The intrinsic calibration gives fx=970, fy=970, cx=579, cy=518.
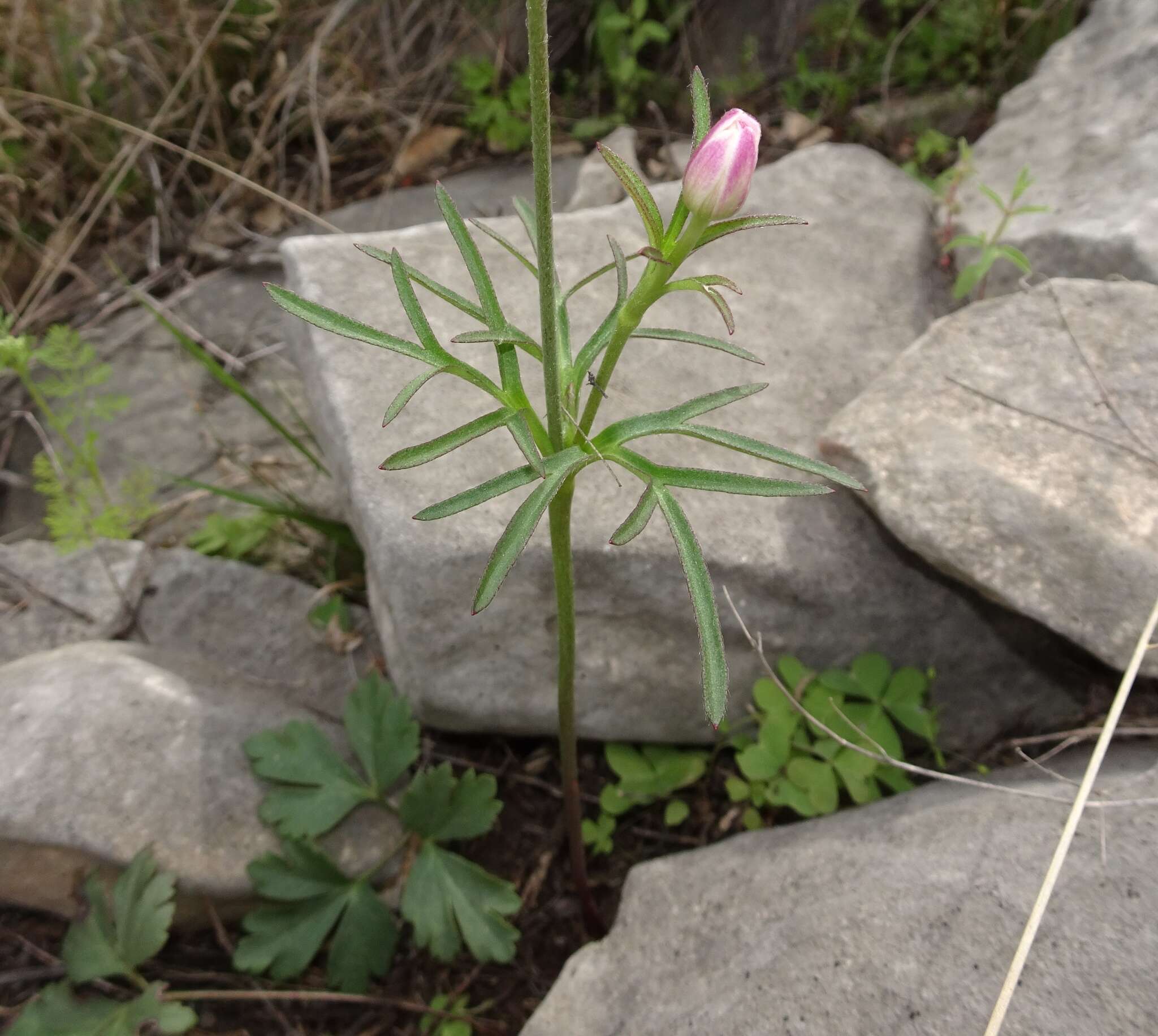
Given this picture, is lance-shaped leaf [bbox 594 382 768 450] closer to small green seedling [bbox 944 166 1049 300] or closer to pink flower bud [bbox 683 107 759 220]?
pink flower bud [bbox 683 107 759 220]

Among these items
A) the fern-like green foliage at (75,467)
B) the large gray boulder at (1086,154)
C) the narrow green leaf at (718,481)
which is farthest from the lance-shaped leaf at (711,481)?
the fern-like green foliage at (75,467)

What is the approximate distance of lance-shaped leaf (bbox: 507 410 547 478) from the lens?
125 centimetres

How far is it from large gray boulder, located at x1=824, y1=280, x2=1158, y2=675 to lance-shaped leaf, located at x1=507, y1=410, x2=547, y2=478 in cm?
87

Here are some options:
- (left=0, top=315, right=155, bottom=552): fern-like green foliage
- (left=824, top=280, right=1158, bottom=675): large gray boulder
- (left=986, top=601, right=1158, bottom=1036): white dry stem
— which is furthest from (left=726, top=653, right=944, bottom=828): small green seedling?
(left=0, top=315, right=155, bottom=552): fern-like green foliage

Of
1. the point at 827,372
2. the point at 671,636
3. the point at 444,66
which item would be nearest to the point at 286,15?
the point at 444,66

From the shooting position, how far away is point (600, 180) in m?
3.23

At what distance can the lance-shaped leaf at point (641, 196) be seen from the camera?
48.4 inches

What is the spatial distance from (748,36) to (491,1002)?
10.7 ft

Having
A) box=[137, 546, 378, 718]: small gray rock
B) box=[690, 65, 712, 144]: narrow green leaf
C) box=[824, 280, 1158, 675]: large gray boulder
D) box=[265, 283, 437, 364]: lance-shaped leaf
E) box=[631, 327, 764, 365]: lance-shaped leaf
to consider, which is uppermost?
box=[690, 65, 712, 144]: narrow green leaf

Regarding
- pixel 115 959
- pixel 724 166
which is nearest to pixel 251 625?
pixel 115 959

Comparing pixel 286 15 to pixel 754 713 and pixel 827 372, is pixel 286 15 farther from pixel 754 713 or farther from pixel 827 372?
pixel 754 713

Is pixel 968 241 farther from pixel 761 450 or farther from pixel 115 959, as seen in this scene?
pixel 115 959

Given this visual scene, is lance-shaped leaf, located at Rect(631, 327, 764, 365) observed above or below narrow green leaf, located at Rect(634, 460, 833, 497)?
above

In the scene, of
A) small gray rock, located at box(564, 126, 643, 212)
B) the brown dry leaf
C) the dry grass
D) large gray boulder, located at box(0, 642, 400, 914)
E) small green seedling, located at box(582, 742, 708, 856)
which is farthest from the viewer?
Result: the brown dry leaf
